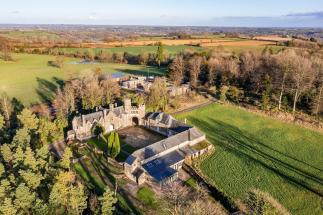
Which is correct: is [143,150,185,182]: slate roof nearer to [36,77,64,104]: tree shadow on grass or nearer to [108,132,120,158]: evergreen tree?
[108,132,120,158]: evergreen tree

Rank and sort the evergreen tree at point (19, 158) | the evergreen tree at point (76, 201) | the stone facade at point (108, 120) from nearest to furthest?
1. the evergreen tree at point (76, 201)
2. the evergreen tree at point (19, 158)
3. the stone facade at point (108, 120)

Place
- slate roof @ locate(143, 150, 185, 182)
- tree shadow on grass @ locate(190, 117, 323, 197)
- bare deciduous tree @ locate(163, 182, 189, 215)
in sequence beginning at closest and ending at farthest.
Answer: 1. bare deciduous tree @ locate(163, 182, 189, 215)
2. slate roof @ locate(143, 150, 185, 182)
3. tree shadow on grass @ locate(190, 117, 323, 197)

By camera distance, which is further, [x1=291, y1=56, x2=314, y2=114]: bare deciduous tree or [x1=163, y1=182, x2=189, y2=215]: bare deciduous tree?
[x1=291, y1=56, x2=314, y2=114]: bare deciduous tree

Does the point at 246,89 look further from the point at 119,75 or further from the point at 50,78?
the point at 50,78

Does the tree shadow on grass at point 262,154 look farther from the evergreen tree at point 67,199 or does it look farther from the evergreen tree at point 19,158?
the evergreen tree at point 19,158

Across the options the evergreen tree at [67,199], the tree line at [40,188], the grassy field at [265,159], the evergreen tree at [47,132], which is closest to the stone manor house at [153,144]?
the evergreen tree at [47,132]

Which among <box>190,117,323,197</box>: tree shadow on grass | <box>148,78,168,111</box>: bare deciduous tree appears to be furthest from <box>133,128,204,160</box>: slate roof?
<box>148,78,168,111</box>: bare deciduous tree
